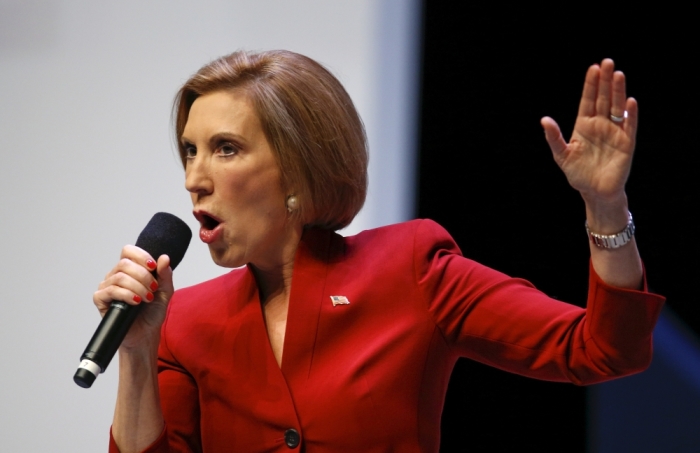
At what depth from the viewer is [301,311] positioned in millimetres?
1619

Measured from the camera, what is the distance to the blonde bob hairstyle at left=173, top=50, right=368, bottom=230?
5.40 ft

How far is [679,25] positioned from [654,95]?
0.63ft

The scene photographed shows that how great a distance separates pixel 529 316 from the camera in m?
1.49

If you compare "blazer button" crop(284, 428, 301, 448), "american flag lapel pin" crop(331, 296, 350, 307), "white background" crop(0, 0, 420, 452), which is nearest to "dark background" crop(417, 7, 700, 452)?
"white background" crop(0, 0, 420, 452)

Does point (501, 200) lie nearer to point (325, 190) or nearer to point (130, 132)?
point (325, 190)

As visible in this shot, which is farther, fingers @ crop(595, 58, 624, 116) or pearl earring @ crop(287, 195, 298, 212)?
pearl earring @ crop(287, 195, 298, 212)

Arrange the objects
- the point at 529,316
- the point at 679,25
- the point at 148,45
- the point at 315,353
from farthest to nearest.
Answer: the point at 148,45, the point at 679,25, the point at 315,353, the point at 529,316

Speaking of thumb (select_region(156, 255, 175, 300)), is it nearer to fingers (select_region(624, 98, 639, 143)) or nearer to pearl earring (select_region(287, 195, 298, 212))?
pearl earring (select_region(287, 195, 298, 212))

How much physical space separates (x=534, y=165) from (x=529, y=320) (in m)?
0.96

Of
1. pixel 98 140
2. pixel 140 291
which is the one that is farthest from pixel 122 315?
pixel 98 140

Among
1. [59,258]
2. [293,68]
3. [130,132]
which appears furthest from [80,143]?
[293,68]

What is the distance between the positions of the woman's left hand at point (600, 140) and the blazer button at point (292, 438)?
0.65m

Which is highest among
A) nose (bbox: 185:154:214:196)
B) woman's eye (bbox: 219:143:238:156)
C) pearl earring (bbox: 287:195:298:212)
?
woman's eye (bbox: 219:143:238:156)

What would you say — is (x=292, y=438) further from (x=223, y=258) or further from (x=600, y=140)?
(x=600, y=140)
